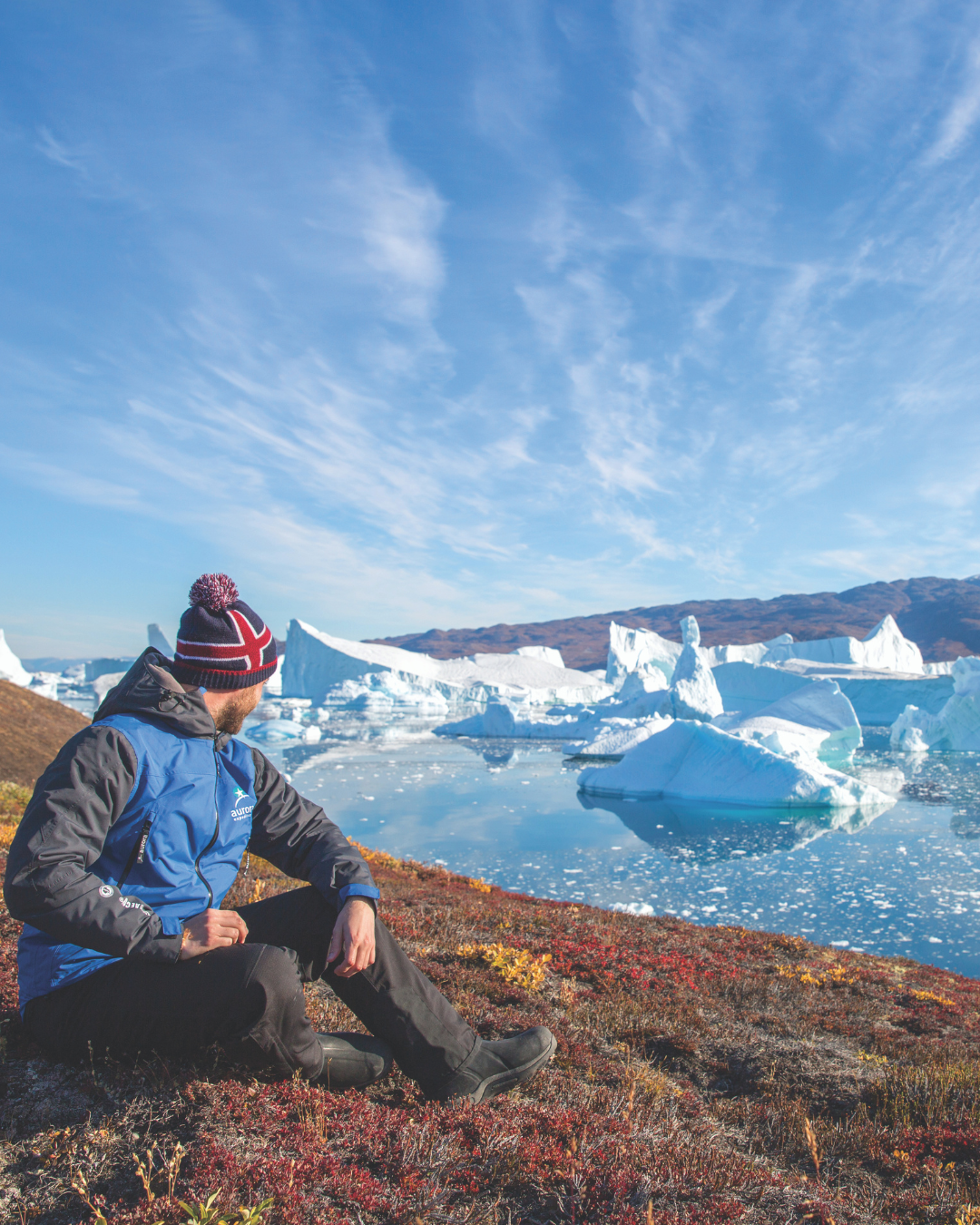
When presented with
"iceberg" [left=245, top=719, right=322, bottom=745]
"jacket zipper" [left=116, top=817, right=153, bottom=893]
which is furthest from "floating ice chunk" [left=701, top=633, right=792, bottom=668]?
"jacket zipper" [left=116, top=817, right=153, bottom=893]

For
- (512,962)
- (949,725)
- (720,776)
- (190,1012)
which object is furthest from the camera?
(949,725)

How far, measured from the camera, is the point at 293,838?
2637 mm

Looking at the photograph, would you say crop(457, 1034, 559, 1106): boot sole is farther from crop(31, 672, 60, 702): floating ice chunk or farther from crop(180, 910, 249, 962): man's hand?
crop(31, 672, 60, 702): floating ice chunk

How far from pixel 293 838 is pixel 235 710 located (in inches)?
23.1

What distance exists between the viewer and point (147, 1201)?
169 centimetres

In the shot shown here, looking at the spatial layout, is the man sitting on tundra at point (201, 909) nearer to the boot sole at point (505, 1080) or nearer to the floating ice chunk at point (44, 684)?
the boot sole at point (505, 1080)

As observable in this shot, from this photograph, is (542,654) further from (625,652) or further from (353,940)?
(353,940)

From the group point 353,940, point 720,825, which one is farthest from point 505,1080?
point 720,825

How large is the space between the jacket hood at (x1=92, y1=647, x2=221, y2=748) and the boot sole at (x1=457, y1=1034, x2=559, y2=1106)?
62.6 inches

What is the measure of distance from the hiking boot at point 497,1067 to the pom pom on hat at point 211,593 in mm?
1853

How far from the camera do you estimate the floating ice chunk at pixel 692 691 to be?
3678 centimetres

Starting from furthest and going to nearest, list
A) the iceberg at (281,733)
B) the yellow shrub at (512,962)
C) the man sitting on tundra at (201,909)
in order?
1. the iceberg at (281,733)
2. the yellow shrub at (512,962)
3. the man sitting on tundra at (201,909)

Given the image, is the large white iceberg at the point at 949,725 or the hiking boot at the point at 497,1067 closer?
the hiking boot at the point at 497,1067

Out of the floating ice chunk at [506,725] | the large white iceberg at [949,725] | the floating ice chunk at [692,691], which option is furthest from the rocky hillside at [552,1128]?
the floating ice chunk at [506,725]
